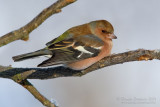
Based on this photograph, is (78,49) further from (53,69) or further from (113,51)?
(113,51)

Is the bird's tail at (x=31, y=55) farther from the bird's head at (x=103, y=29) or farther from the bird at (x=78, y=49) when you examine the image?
the bird's head at (x=103, y=29)

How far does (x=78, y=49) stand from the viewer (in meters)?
3.63

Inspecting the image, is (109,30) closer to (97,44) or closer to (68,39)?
(97,44)

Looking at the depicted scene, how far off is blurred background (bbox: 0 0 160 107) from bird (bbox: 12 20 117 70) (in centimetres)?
99

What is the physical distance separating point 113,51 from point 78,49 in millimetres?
1890

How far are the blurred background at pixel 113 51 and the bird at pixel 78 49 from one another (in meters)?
0.99

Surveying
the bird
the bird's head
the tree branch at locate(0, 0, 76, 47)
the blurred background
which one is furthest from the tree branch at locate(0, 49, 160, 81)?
the blurred background

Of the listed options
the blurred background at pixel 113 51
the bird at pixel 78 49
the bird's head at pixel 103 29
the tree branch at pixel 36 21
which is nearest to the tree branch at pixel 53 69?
the bird at pixel 78 49

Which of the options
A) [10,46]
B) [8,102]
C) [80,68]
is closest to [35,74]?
[80,68]

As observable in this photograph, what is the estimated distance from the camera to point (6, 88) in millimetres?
5160

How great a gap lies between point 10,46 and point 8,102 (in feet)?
3.53

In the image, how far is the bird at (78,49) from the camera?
3.48 meters

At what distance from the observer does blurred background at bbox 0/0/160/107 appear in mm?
4723

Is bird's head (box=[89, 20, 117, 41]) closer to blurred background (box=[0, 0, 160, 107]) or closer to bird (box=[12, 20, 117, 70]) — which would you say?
bird (box=[12, 20, 117, 70])
